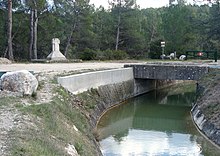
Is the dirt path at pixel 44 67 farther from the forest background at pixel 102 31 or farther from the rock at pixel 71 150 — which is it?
the rock at pixel 71 150

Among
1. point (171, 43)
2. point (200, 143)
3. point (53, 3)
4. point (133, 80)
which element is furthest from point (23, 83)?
point (171, 43)

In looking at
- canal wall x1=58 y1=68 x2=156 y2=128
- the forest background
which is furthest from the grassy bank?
the forest background

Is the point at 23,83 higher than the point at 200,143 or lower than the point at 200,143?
higher

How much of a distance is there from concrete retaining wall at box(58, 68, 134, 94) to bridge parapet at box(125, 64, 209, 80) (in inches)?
29.3

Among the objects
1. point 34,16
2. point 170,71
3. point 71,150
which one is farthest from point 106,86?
point 34,16

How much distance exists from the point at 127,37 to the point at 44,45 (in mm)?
10919

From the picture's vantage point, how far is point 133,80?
27438 millimetres

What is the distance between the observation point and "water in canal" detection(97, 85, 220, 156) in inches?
534

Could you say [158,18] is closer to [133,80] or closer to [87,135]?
[133,80]

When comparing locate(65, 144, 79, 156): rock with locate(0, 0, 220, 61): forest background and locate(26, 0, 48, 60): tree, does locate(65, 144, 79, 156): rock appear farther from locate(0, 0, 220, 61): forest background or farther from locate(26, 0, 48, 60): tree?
locate(0, 0, 220, 61): forest background

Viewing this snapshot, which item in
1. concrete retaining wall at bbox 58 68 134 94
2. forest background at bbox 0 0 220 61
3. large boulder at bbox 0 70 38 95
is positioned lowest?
concrete retaining wall at bbox 58 68 134 94

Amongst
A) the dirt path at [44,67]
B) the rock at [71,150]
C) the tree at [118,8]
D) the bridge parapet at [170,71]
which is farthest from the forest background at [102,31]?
the rock at [71,150]

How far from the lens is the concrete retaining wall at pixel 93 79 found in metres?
17.5

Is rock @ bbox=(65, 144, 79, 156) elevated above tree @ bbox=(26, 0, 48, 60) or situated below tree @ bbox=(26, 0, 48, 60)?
below
